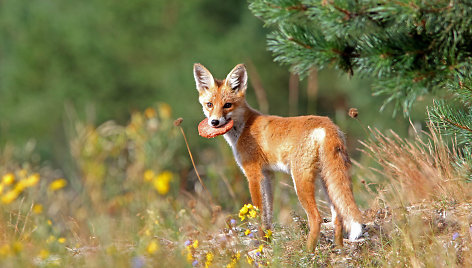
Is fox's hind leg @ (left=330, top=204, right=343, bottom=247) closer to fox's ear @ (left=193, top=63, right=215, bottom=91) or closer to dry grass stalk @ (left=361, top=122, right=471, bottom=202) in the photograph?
dry grass stalk @ (left=361, top=122, right=471, bottom=202)

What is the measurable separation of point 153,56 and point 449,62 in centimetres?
2450

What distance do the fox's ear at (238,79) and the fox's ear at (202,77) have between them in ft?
0.63

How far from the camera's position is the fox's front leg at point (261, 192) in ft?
16.8

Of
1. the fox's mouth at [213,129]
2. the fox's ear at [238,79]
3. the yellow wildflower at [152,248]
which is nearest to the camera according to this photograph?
the yellow wildflower at [152,248]

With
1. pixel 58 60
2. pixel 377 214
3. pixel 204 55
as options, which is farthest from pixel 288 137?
pixel 58 60

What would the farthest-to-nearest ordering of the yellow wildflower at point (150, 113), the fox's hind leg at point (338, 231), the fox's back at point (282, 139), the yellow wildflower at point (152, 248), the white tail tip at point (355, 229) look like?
1. the yellow wildflower at point (150, 113)
2. the fox's back at point (282, 139)
3. the fox's hind leg at point (338, 231)
4. the white tail tip at point (355, 229)
5. the yellow wildflower at point (152, 248)

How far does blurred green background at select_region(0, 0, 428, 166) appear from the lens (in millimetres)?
22812

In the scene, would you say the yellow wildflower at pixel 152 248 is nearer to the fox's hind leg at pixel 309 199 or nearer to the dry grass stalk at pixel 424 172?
the fox's hind leg at pixel 309 199

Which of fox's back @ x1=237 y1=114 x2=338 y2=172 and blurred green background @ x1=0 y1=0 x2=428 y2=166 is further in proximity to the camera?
blurred green background @ x1=0 y1=0 x2=428 y2=166

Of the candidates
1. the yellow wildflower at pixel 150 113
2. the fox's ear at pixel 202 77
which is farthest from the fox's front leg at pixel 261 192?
the yellow wildflower at pixel 150 113

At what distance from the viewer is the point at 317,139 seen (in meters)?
4.63

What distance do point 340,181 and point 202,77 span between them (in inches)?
83.6

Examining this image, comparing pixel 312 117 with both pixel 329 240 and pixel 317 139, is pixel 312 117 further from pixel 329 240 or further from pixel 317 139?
pixel 329 240

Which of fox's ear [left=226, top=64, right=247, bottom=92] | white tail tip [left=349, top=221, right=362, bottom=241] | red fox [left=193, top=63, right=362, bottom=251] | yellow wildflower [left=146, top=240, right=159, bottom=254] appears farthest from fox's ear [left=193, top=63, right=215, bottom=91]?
yellow wildflower [left=146, top=240, right=159, bottom=254]
